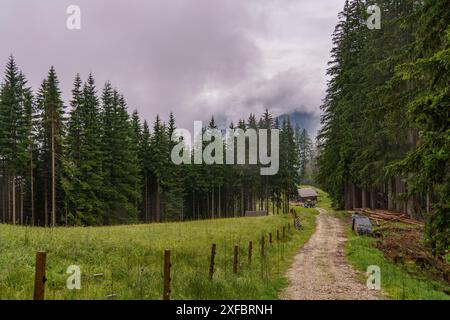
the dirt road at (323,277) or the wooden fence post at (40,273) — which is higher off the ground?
the wooden fence post at (40,273)

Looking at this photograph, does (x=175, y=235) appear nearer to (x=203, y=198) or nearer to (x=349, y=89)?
(x=349, y=89)

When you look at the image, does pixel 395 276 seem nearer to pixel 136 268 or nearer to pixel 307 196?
pixel 136 268

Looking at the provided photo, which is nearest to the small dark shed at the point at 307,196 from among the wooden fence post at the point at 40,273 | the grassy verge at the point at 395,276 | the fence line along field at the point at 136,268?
the grassy verge at the point at 395,276

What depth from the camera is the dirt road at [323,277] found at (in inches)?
404

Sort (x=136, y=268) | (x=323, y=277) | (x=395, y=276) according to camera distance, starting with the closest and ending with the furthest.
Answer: (x=136, y=268), (x=323, y=277), (x=395, y=276)

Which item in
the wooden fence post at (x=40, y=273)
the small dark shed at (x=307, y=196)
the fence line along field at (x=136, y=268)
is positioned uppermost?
the wooden fence post at (x=40, y=273)

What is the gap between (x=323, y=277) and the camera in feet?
41.5

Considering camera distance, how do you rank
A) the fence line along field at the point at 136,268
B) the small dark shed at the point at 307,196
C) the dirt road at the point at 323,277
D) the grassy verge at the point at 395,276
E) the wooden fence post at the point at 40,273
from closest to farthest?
1. the wooden fence post at the point at 40,273
2. the fence line along field at the point at 136,268
3. the dirt road at the point at 323,277
4. the grassy verge at the point at 395,276
5. the small dark shed at the point at 307,196

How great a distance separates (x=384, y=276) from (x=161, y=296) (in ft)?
27.5

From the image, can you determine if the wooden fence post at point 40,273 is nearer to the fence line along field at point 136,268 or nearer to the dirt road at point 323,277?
the fence line along field at point 136,268

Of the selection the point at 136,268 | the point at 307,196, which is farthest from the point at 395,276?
the point at 307,196

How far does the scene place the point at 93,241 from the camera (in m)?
14.4

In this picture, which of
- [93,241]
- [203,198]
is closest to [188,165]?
[203,198]
